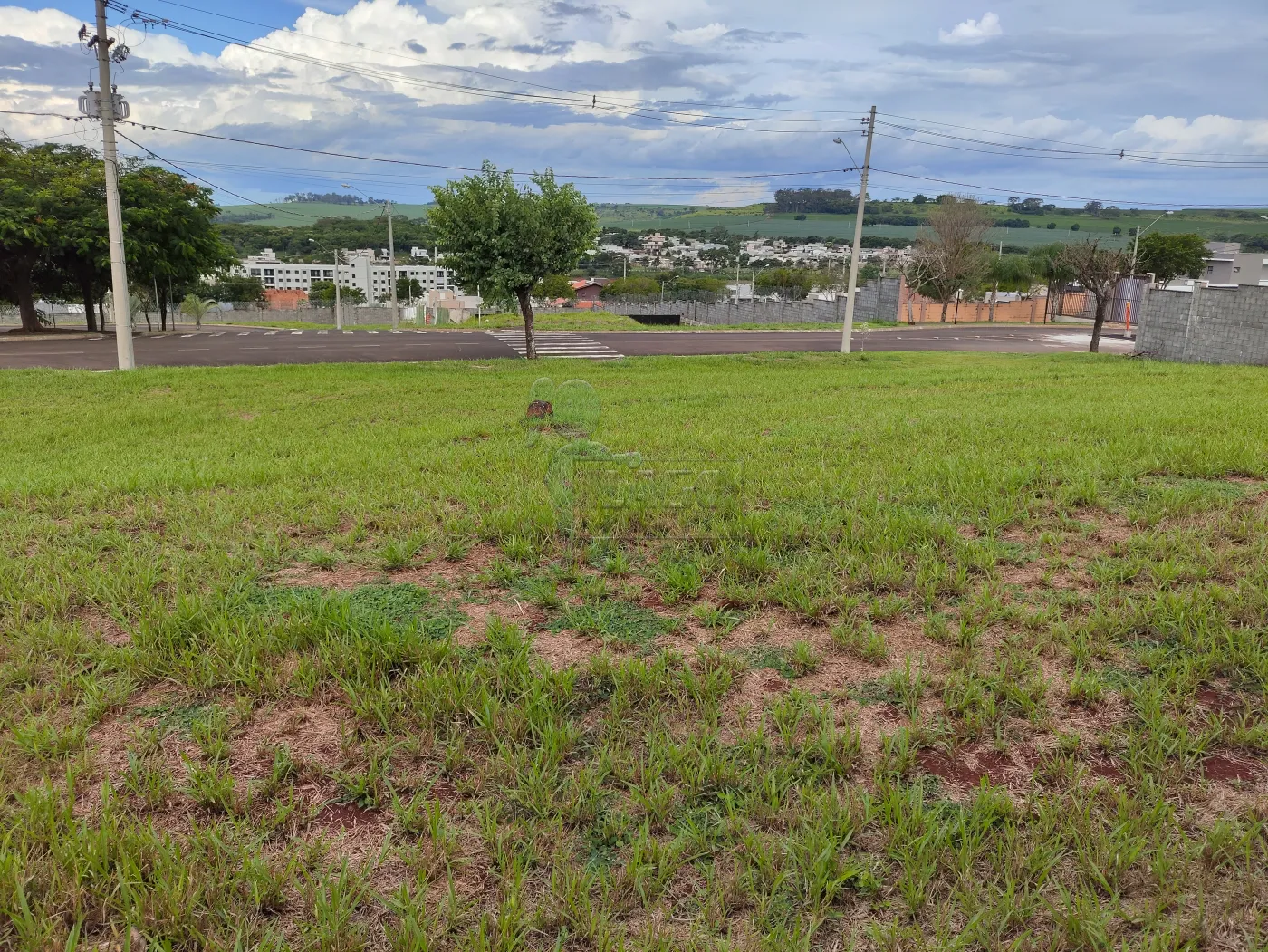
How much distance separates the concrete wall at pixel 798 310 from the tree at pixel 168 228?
33068 mm

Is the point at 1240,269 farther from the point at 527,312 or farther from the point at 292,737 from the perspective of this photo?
the point at 292,737

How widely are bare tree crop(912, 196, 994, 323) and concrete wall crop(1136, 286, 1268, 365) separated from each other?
37.4 meters

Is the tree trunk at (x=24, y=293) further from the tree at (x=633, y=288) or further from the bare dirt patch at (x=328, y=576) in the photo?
the tree at (x=633, y=288)

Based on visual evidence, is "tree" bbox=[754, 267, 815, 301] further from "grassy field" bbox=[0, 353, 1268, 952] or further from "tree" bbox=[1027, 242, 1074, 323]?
"grassy field" bbox=[0, 353, 1268, 952]

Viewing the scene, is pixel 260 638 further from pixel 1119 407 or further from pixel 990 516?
pixel 1119 407

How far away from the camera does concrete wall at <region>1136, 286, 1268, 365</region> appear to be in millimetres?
21766

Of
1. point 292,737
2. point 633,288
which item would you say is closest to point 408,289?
point 633,288

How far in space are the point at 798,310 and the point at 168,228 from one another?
4177cm

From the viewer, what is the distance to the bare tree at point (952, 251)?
201 feet

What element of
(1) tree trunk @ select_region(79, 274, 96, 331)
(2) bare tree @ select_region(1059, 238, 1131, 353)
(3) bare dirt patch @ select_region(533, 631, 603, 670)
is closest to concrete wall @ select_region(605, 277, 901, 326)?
(2) bare tree @ select_region(1059, 238, 1131, 353)

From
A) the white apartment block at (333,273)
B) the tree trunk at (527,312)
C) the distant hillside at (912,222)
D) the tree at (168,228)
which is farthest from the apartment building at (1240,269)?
the white apartment block at (333,273)

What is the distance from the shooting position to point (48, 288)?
41.4 m

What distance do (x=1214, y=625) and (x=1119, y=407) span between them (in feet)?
24.9

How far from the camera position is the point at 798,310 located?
6153cm
